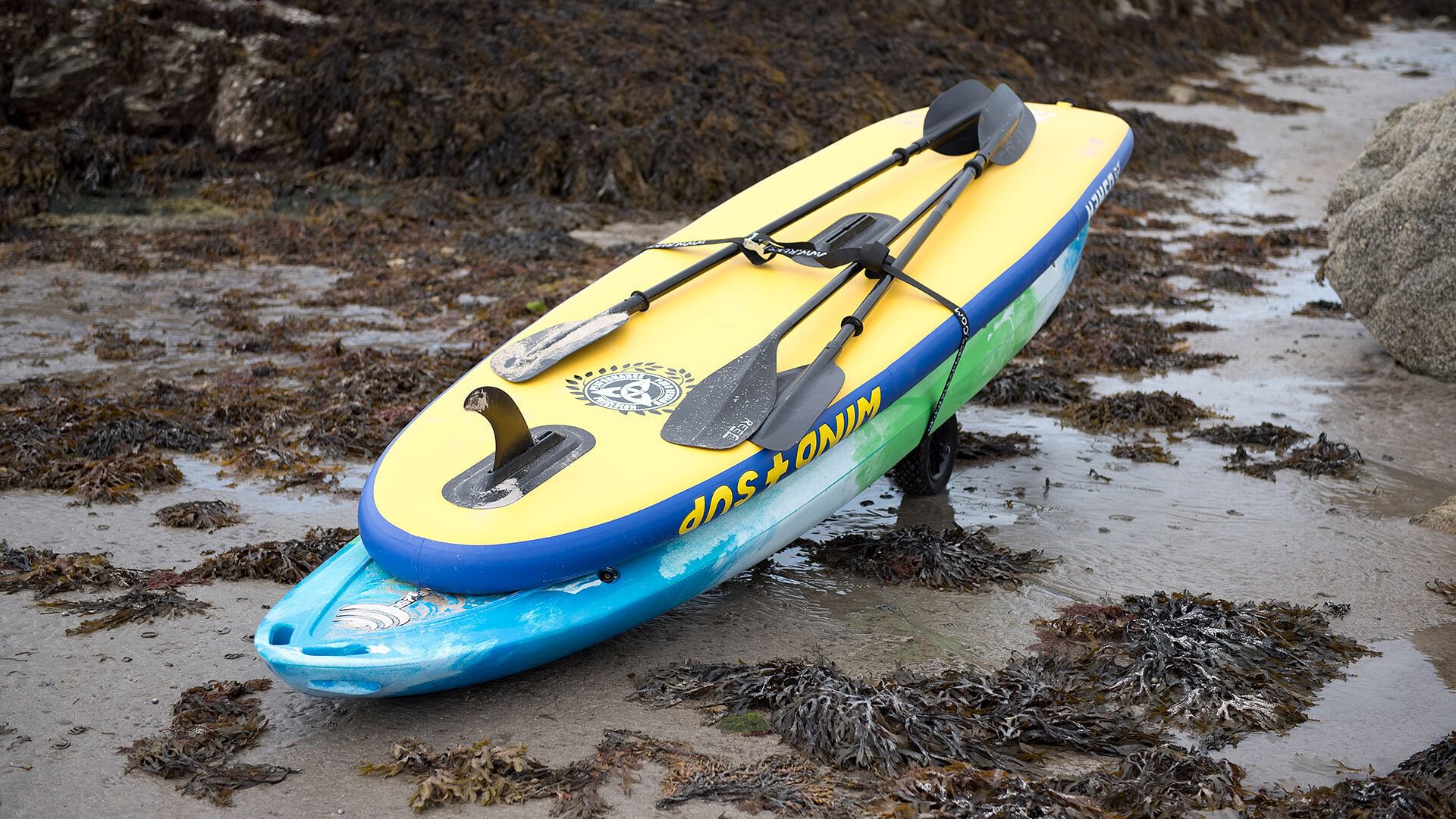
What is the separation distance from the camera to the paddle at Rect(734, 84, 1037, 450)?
3.73 metres

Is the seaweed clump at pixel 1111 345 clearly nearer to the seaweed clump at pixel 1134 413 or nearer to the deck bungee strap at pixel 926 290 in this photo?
the seaweed clump at pixel 1134 413

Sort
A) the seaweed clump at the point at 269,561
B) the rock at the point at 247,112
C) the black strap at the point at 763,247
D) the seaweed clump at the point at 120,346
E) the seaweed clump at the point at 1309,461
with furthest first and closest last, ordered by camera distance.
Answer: the rock at the point at 247,112 → the seaweed clump at the point at 120,346 → the seaweed clump at the point at 1309,461 → the black strap at the point at 763,247 → the seaweed clump at the point at 269,561

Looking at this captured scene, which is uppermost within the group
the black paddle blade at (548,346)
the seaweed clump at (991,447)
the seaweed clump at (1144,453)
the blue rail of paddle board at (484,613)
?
the black paddle blade at (548,346)

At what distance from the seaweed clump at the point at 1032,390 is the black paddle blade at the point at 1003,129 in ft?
4.03

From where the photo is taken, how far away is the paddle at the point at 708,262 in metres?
4.13

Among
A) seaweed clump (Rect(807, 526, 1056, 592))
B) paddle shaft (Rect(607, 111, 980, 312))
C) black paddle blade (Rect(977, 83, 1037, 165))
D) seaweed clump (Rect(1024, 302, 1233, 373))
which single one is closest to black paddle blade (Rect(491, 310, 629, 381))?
paddle shaft (Rect(607, 111, 980, 312))

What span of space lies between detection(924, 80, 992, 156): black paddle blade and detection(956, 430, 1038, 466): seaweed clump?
54.4 inches

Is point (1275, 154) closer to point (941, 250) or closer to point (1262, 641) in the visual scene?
point (941, 250)

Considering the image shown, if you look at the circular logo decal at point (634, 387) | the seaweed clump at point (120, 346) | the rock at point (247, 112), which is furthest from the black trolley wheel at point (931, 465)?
the rock at point (247, 112)

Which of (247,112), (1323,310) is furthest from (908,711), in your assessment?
(247,112)

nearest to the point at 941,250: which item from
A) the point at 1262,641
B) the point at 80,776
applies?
the point at 1262,641

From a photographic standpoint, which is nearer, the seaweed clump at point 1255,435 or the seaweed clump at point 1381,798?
the seaweed clump at point 1381,798

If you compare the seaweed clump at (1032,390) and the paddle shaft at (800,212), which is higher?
the paddle shaft at (800,212)

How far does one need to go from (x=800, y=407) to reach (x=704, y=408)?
317 millimetres
